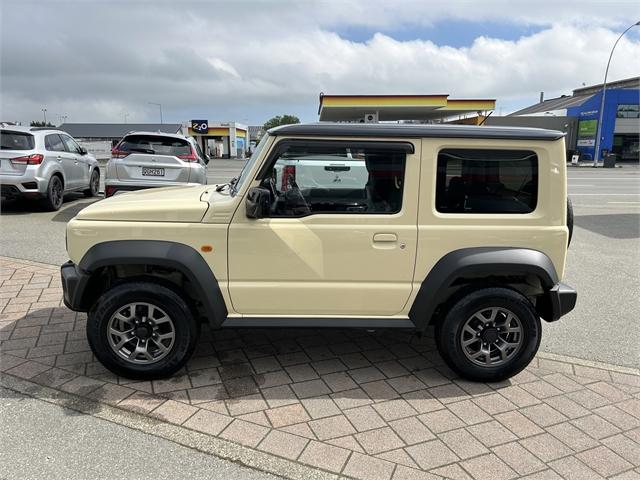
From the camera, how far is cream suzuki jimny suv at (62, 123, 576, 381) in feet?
10.1

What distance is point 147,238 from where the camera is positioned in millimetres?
3066

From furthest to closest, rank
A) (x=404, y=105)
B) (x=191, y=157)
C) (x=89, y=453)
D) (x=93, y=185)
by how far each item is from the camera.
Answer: (x=404, y=105) → (x=93, y=185) → (x=191, y=157) → (x=89, y=453)

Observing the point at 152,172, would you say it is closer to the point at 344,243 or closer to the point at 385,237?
the point at 344,243

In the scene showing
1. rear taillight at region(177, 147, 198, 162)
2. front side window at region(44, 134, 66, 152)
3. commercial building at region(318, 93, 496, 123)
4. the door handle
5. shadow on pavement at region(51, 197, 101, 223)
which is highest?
commercial building at region(318, 93, 496, 123)

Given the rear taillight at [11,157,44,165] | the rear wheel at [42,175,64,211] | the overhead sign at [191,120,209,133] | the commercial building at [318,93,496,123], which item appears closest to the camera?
the rear taillight at [11,157,44,165]

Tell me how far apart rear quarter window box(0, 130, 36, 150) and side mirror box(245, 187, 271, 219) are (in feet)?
25.0

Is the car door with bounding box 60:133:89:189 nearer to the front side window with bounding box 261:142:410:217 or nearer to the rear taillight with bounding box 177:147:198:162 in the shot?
the rear taillight with bounding box 177:147:198:162

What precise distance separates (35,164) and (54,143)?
99cm

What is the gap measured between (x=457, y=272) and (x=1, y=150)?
8.79 m

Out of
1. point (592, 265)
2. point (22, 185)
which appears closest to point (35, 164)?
point (22, 185)

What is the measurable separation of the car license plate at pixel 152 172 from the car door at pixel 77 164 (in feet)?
10.5

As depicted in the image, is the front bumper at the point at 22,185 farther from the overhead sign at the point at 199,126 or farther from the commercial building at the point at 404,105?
the overhead sign at the point at 199,126

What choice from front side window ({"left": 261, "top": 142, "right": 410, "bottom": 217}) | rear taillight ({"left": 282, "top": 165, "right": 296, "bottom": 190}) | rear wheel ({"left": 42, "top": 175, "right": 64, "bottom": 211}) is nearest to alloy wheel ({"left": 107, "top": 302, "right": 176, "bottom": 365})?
front side window ({"left": 261, "top": 142, "right": 410, "bottom": 217})

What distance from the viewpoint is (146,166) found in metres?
7.90
